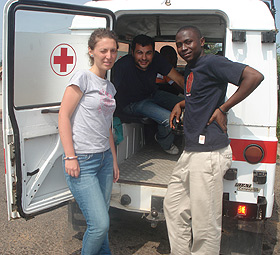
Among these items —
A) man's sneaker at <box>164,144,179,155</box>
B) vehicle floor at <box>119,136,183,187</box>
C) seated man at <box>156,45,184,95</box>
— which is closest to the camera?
vehicle floor at <box>119,136,183,187</box>

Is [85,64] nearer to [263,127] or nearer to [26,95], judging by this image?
[26,95]

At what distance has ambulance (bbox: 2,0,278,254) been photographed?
2.63 m

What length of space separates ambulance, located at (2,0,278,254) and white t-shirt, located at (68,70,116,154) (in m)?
0.50

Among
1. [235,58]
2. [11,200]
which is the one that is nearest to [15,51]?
[11,200]

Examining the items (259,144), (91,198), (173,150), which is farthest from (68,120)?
Answer: (173,150)

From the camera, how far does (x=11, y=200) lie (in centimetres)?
268

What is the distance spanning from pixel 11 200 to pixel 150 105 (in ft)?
6.44

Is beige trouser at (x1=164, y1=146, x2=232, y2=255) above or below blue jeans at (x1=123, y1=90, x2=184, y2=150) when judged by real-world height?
below

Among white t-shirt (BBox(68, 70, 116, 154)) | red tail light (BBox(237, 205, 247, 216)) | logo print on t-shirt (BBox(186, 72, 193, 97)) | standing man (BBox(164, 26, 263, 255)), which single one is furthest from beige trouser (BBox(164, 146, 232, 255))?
white t-shirt (BBox(68, 70, 116, 154))

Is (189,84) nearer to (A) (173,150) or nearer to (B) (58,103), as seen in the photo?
(B) (58,103)

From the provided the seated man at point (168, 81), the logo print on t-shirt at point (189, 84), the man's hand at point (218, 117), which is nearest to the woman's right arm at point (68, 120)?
the logo print on t-shirt at point (189, 84)

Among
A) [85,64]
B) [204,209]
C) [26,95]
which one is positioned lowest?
[204,209]

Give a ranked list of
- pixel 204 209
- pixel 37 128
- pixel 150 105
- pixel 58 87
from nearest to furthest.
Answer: pixel 204 209
pixel 37 128
pixel 58 87
pixel 150 105

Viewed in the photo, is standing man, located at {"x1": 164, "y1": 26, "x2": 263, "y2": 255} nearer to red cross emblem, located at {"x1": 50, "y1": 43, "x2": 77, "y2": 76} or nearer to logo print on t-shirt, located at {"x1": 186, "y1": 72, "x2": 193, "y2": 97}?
logo print on t-shirt, located at {"x1": 186, "y1": 72, "x2": 193, "y2": 97}
